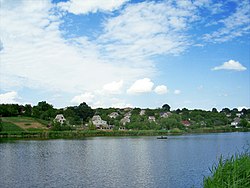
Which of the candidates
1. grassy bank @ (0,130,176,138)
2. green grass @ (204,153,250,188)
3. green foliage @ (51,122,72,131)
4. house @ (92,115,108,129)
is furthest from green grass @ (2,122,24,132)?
green grass @ (204,153,250,188)

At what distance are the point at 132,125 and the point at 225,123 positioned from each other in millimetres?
53470

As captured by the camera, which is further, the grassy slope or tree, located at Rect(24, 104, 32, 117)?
tree, located at Rect(24, 104, 32, 117)

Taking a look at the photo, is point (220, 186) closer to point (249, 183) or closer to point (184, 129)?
point (249, 183)

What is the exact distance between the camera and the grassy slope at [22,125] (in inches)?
3610

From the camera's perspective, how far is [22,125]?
97.1 metres

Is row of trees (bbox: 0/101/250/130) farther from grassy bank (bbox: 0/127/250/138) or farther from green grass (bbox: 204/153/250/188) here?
green grass (bbox: 204/153/250/188)

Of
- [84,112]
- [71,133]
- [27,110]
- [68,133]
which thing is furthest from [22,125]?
[84,112]

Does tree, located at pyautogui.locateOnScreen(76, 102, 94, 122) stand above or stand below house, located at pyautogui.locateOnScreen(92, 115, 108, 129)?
above

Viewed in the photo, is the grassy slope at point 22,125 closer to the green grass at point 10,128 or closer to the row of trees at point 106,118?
the green grass at point 10,128

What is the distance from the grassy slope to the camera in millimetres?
91700

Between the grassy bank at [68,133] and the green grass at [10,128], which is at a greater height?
the green grass at [10,128]

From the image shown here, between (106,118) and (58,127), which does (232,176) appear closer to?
(58,127)

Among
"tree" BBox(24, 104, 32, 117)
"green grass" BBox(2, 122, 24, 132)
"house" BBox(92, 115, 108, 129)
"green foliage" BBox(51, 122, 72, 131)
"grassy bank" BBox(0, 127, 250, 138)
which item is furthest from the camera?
"house" BBox(92, 115, 108, 129)

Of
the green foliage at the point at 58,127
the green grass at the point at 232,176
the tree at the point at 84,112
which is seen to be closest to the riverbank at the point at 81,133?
the green foliage at the point at 58,127
